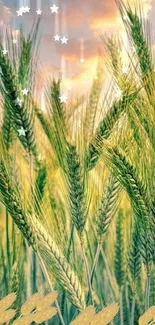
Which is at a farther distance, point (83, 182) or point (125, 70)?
point (125, 70)

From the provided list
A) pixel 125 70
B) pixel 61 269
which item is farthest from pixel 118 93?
pixel 61 269

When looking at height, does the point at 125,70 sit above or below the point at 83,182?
above

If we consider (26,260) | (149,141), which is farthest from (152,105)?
(26,260)

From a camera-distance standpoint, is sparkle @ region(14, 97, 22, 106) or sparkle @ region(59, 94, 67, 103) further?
sparkle @ region(59, 94, 67, 103)

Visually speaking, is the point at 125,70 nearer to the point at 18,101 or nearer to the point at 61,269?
the point at 18,101

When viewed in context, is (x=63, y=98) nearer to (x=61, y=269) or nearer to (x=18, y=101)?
(x=18, y=101)

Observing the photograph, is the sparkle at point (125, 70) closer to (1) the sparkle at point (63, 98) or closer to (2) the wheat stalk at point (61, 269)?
(1) the sparkle at point (63, 98)

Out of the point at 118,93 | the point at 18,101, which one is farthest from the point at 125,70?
the point at 18,101

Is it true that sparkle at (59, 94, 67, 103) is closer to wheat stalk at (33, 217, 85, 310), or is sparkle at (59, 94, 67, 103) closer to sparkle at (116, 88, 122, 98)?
sparkle at (116, 88, 122, 98)

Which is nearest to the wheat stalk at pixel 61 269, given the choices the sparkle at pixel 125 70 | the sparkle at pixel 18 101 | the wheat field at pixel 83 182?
the wheat field at pixel 83 182

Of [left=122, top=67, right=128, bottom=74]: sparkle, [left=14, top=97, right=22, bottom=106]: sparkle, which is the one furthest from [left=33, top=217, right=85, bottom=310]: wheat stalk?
[left=122, top=67, right=128, bottom=74]: sparkle
